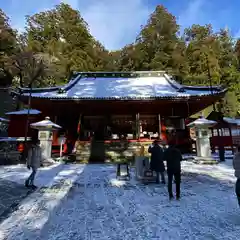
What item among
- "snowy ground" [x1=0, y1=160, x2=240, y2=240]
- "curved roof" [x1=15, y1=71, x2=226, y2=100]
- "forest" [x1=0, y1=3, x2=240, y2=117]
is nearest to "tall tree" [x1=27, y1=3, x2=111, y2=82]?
"forest" [x1=0, y1=3, x2=240, y2=117]

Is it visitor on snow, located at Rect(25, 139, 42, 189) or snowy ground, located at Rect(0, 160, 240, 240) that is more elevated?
visitor on snow, located at Rect(25, 139, 42, 189)

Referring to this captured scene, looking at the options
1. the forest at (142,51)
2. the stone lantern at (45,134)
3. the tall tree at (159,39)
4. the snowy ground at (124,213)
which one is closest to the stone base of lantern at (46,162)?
the stone lantern at (45,134)

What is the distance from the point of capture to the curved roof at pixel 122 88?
51.4ft

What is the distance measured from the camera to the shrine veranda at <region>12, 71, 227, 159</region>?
50.2ft

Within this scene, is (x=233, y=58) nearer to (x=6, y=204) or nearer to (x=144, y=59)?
(x=144, y=59)

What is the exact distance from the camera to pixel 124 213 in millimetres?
4891

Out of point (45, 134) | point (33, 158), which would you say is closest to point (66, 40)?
point (45, 134)

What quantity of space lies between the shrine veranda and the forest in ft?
44.4

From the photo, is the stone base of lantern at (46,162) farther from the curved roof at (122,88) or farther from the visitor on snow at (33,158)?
the visitor on snow at (33,158)

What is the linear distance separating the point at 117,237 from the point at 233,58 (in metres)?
41.3

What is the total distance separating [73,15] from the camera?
3800cm

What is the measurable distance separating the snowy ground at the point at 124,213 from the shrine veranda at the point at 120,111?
25.7ft

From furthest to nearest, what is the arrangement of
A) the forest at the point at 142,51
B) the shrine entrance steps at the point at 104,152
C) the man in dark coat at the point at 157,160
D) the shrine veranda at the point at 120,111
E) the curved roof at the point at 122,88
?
1. the forest at the point at 142,51
2. the curved roof at the point at 122,88
3. the shrine veranda at the point at 120,111
4. the shrine entrance steps at the point at 104,152
5. the man in dark coat at the point at 157,160

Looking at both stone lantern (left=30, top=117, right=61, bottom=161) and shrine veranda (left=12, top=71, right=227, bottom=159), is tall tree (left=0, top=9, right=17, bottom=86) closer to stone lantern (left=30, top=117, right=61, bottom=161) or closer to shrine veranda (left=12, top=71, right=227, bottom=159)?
shrine veranda (left=12, top=71, right=227, bottom=159)
